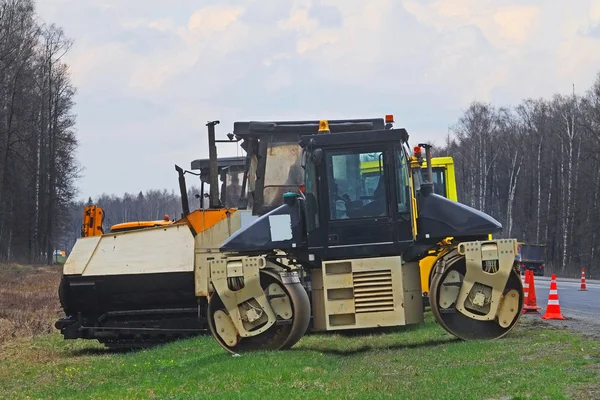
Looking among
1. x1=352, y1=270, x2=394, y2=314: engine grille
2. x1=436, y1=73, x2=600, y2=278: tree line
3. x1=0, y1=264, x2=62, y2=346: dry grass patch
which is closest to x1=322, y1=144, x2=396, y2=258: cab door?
x1=352, y1=270, x2=394, y2=314: engine grille

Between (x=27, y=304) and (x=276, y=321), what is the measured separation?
56.3ft

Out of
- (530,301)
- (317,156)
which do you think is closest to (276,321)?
(317,156)

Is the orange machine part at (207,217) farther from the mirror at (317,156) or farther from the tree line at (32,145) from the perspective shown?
the tree line at (32,145)

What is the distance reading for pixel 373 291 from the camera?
1370 cm

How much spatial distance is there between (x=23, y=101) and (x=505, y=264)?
166 feet

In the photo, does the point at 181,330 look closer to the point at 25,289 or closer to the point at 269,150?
the point at 269,150

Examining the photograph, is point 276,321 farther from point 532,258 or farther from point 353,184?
point 532,258

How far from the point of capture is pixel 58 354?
58.6ft

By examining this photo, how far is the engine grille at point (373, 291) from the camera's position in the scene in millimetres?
13648

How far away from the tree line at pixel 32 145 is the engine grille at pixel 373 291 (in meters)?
42.8

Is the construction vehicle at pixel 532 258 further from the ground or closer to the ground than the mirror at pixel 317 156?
closer to the ground

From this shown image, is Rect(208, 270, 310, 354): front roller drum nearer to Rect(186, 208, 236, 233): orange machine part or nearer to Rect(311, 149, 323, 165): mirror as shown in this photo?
Rect(311, 149, 323, 165): mirror

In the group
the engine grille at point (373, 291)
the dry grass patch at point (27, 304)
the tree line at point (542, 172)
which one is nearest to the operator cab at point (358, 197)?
the engine grille at point (373, 291)

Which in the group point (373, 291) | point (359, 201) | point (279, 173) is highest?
point (279, 173)
